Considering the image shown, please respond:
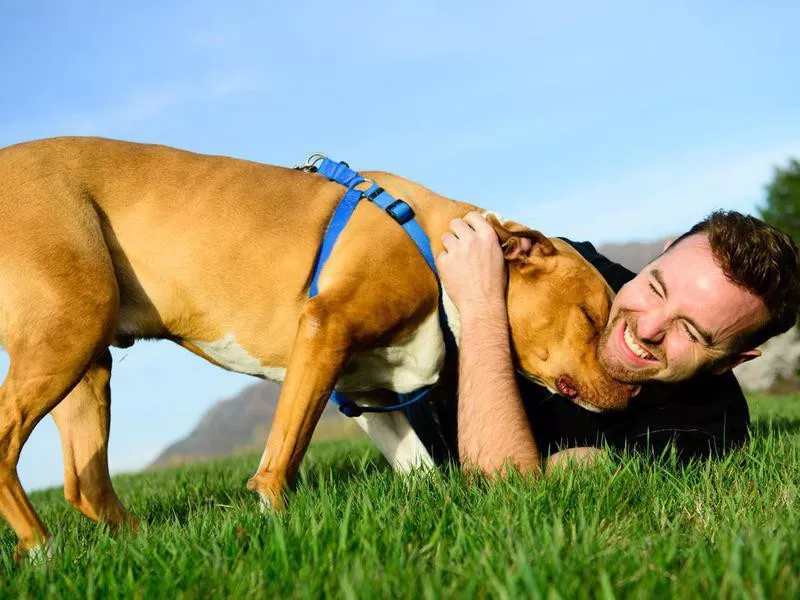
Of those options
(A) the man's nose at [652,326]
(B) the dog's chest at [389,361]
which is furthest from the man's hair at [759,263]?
(B) the dog's chest at [389,361]

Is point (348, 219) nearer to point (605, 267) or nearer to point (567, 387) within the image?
point (567, 387)

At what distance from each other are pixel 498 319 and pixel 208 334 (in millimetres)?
1504

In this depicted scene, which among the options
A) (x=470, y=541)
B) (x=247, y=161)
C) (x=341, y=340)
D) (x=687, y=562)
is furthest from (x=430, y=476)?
(x=247, y=161)

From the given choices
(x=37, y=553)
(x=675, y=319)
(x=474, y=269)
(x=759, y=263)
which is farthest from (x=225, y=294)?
(x=759, y=263)

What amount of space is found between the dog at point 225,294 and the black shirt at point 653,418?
46 centimetres

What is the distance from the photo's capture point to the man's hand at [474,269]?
398 centimetres

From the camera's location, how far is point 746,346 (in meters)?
4.45

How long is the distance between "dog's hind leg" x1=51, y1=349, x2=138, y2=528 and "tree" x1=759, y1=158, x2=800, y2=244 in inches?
1001

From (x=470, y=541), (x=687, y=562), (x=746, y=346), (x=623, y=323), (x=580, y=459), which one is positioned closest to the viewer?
(x=687, y=562)

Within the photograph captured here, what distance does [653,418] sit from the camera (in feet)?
15.6

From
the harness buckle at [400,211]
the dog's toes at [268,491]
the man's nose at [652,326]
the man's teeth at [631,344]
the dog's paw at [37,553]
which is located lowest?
the dog's paw at [37,553]

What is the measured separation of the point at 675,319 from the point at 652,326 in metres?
0.21

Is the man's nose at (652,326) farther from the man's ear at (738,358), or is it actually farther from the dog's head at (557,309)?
the man's ear at (738,358)

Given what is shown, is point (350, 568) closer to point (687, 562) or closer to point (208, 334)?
point (687, 562)
